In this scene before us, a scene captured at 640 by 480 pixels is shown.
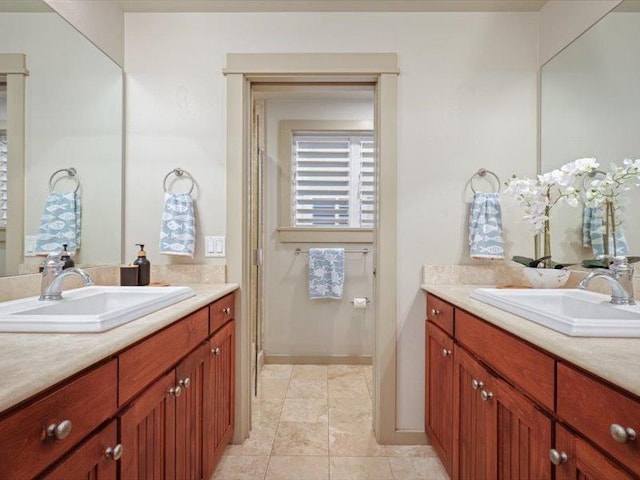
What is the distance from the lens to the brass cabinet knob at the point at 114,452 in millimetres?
824

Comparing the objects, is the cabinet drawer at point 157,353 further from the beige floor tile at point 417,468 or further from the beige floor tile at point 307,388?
the beige floor tile at point 307,388

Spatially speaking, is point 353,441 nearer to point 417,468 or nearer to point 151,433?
point 417,468

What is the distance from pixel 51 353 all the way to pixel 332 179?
2716 mm

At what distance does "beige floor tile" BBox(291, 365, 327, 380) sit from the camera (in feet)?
9.43

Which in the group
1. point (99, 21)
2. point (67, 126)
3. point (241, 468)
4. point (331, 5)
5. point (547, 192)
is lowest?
point (241, 468)

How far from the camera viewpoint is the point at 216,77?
1956 millimetres

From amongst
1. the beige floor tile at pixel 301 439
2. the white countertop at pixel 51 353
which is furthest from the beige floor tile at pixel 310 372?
the white countertop at pixel 51 353

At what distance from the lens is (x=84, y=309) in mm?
1316

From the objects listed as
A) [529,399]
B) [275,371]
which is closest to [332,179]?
[275,371]

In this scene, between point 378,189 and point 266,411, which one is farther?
point 266,411

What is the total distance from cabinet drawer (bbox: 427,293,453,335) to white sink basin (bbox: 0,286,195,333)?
1.14 metres

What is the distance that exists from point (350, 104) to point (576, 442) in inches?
116

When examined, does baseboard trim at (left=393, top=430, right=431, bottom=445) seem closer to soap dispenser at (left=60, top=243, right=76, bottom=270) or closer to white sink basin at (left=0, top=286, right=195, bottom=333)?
white sink basin at (left=0, top=286, right=195, bottom=333)

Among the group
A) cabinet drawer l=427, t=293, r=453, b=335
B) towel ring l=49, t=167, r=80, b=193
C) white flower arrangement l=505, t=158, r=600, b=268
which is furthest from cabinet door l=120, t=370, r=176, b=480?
white flower arrangement l=505, t=158, r=600, b=268
